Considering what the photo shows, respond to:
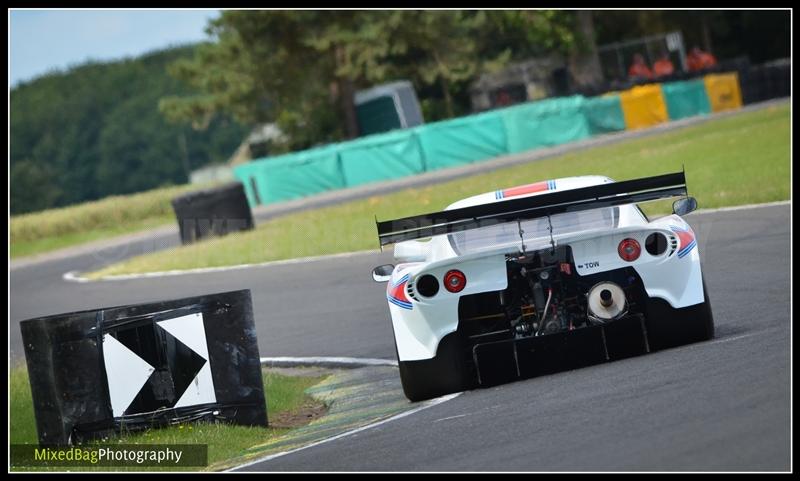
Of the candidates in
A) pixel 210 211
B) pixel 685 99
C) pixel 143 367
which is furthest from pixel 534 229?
pixel 685 99

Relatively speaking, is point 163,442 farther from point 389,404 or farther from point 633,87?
point 633,87

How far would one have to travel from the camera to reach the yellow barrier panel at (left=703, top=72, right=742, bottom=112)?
4244cm

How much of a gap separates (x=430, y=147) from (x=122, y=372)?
1261 inches

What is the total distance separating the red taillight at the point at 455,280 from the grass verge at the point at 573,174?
10.7 metres

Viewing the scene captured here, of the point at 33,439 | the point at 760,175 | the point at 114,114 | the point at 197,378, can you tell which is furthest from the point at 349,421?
the point at 114,114

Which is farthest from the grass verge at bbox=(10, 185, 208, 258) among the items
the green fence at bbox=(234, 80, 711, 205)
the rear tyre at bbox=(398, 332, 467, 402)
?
the rear tyre at bbox=(398, 332, 467, 402)

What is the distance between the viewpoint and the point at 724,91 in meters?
42.5

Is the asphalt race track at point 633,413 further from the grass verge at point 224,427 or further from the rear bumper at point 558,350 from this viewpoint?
the grass verge at point 224,427

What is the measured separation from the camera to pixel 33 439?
10.2m

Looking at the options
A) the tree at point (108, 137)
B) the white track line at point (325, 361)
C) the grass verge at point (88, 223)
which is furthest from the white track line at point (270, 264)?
the tree at point (108, 137)

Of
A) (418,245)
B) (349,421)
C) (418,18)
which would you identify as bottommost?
(349,421)

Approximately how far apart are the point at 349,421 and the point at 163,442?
1173 millimetres

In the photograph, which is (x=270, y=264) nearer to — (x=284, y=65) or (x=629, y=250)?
(x=629, y=250)

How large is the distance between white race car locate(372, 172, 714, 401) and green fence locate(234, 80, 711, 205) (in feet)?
104
